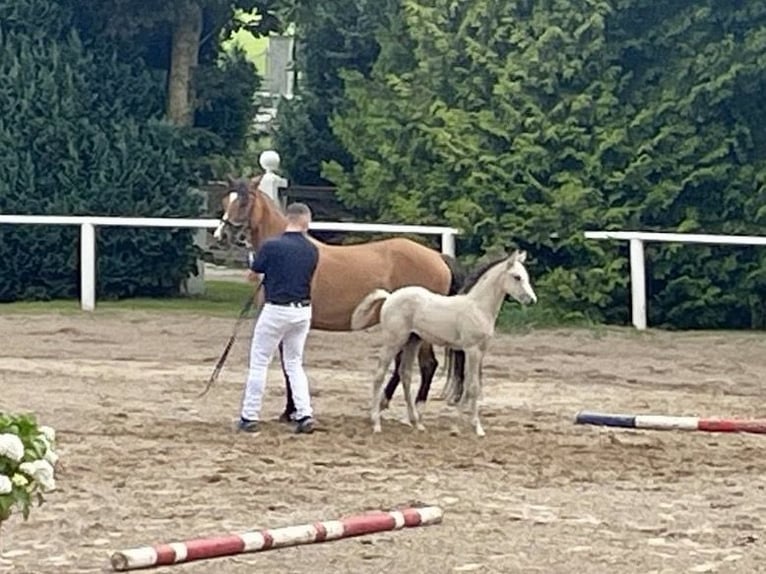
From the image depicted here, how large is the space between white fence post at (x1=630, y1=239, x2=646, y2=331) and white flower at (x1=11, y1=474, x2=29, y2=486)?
48.3 feet

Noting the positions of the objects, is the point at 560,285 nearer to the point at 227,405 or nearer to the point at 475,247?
the point at 475,247

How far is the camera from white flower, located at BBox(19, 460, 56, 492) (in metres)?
7.22

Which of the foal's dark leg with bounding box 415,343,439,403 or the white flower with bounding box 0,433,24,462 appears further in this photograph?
the foal's dark leg with bounding box 415,343,439,403

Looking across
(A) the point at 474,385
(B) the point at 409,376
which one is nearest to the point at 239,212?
(B) the point at 409,376

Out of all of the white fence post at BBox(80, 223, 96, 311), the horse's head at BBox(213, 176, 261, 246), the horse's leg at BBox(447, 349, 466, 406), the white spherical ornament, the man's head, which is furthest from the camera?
the white spherical ornament

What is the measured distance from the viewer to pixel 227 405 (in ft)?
49.3

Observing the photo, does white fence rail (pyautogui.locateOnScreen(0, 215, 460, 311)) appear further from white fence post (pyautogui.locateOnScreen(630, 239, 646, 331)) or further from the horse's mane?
the horse's mane

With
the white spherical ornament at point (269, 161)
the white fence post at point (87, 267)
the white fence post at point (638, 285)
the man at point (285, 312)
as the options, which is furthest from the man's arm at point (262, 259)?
the white spherical ornament at point (269, 161)

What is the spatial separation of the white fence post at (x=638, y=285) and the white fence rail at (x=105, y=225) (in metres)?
2.28

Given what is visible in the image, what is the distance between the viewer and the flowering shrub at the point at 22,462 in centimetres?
711

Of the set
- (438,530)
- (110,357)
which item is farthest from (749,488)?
(110,357)

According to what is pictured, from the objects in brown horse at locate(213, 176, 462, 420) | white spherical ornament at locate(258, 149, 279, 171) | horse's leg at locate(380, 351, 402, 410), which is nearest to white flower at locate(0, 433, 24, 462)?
horse's leg at locate(380, 351, 402, 410)

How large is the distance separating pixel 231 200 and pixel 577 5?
892 cm

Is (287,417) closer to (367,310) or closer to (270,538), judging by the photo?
(367,310)
